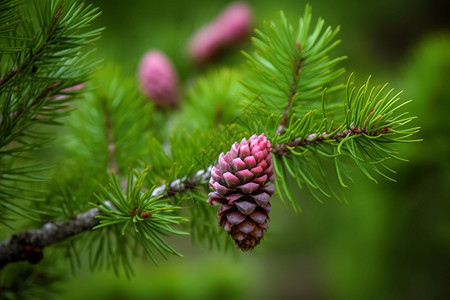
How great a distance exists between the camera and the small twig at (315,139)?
0.40 m

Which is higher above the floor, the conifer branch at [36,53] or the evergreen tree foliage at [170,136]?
the conifer branch at [36,53]

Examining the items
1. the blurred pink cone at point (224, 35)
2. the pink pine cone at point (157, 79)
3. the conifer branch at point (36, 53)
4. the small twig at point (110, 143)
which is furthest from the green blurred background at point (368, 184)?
the conifer branch at point (36, 53)

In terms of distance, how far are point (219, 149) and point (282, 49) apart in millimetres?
165

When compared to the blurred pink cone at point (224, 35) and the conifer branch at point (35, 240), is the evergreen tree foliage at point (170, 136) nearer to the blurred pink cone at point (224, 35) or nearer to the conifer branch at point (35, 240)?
the conifer branch at point (35, 240)

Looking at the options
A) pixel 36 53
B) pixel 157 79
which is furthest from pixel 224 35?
pixel 36 53

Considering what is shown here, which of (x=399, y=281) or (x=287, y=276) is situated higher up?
(x=399, y=281)

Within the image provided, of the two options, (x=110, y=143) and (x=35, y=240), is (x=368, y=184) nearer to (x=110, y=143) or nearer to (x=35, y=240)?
(x=110, y=143)

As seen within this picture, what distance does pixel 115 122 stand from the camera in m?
0.67

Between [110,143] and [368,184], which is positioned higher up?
[110,143]

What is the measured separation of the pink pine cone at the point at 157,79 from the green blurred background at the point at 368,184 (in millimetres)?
180

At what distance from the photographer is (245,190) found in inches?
15.1

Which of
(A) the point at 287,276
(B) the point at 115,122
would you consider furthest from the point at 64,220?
(A) the point at 287,276

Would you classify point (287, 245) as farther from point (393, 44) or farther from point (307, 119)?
point (307, 119)

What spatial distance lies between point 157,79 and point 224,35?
289mm
